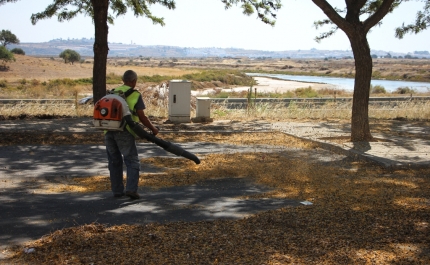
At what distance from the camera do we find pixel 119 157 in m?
7.33

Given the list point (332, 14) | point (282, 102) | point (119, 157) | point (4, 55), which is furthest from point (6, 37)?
point (119, 157)

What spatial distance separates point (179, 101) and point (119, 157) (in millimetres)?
9631

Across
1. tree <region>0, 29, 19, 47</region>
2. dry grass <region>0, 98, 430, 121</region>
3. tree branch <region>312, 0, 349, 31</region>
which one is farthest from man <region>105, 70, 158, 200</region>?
tree <region>0, 29, 19, 47</region>

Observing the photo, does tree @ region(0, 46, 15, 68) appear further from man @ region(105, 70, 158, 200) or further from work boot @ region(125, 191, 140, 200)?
work boot @ region(125, 191, 140, 200)

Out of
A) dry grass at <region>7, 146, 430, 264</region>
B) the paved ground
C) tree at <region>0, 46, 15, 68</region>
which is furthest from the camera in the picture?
tree at <region>0, 46, 15, 68</region>

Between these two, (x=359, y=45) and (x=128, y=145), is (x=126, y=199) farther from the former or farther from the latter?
(x=359, y=45)

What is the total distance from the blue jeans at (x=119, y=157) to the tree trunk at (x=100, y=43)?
9470 millimetres

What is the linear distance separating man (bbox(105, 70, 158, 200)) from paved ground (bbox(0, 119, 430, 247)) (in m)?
0.23

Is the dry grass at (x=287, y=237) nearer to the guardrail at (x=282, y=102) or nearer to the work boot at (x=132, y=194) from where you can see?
the work boot at (x=132, y=194)

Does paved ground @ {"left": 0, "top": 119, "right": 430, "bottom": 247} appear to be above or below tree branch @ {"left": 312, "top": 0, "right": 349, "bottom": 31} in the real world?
below

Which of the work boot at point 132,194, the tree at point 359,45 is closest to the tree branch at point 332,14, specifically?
the tree at point 359,45

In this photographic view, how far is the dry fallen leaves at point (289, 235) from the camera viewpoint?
4.96 metres

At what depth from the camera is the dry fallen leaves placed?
16.3 ft

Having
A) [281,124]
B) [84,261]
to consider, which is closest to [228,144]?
[281,124]
